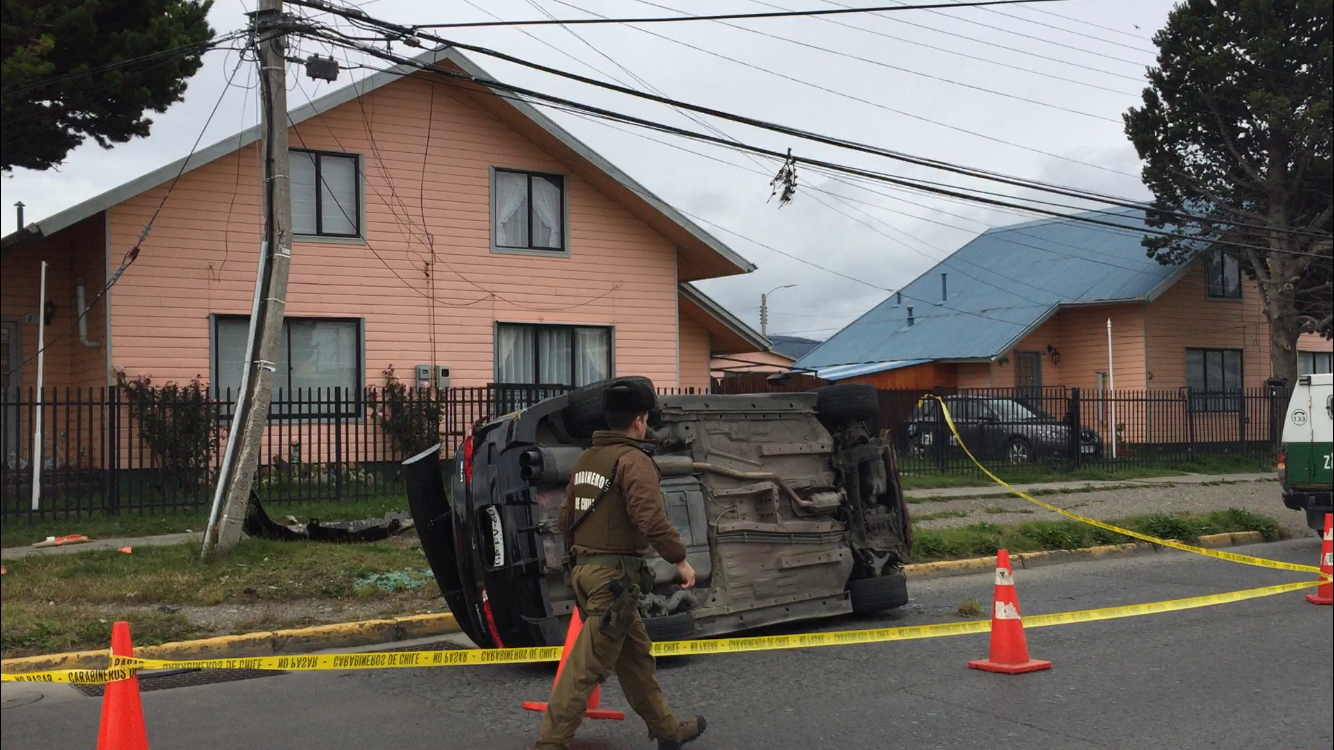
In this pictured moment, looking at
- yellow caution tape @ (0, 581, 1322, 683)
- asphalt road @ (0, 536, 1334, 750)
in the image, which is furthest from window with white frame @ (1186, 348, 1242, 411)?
yellow caution tape @ (0, 581, 1322, 683)

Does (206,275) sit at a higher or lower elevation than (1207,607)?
higher

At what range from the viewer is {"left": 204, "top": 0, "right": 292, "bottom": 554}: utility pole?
1099 cm

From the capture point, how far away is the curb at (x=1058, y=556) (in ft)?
40.5

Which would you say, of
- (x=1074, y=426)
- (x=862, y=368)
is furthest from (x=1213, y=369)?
(x=1074, y=426)

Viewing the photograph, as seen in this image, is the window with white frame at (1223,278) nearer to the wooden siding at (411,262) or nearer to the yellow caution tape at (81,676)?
the wooden siding at (411,262)

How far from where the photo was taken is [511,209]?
20.0 m

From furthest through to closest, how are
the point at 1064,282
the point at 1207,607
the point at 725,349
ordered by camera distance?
1. the point at 1064,282
2. the point at 725,349
3. the point at 1207,607

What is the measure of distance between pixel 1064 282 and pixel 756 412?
25.3m

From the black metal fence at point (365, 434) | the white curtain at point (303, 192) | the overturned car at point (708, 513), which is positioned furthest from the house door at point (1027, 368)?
the overturned car at point (708, 513)

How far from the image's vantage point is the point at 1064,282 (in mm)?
31844

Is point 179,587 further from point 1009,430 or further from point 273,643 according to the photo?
point 1009,430

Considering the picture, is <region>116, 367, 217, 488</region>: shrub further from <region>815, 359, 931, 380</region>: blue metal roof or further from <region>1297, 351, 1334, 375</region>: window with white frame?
<region>1297, 351, 1334, 375</region>: window with white frame

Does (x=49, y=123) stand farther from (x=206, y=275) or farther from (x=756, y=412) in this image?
(x=756, y=412)

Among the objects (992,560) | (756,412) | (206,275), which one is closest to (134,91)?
(206,275)
